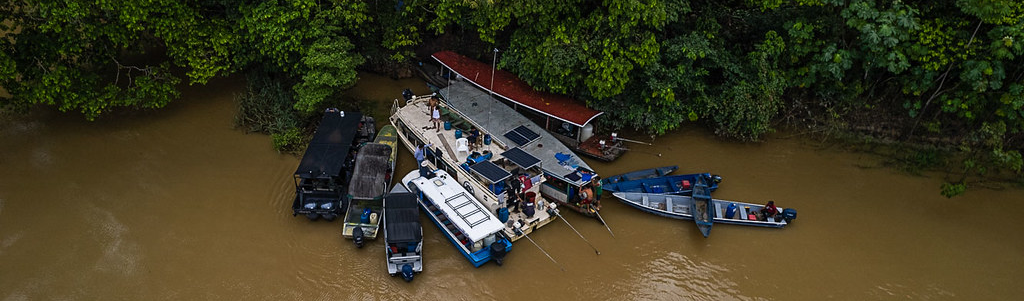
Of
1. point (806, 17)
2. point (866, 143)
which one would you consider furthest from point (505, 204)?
point (866, 143)

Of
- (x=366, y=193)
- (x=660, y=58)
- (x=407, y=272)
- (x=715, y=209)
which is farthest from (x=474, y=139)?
(x=715, y=209)

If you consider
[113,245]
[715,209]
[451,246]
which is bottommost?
[113,245]

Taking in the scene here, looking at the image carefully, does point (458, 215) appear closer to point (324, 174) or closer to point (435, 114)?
point (324, 174)

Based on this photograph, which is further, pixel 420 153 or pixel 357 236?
pixel 420 153

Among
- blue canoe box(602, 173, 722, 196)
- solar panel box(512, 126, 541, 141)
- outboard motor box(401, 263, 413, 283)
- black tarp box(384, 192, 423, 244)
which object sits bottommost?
outboard motor box(401, 263, 413, 283)

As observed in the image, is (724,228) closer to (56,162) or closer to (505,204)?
(505,204)

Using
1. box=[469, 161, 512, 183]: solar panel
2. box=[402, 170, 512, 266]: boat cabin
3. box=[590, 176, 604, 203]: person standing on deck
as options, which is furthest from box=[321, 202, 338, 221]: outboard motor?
box=[590, 176, 604, 203]: person standing on deck

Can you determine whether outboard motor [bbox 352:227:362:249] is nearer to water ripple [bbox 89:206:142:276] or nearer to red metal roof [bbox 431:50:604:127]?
water ripple [bbox 89:206:142:276]

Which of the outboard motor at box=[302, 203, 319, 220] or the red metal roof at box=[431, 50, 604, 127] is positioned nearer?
the outboard motor at box=[302, 203, 319, 220]
